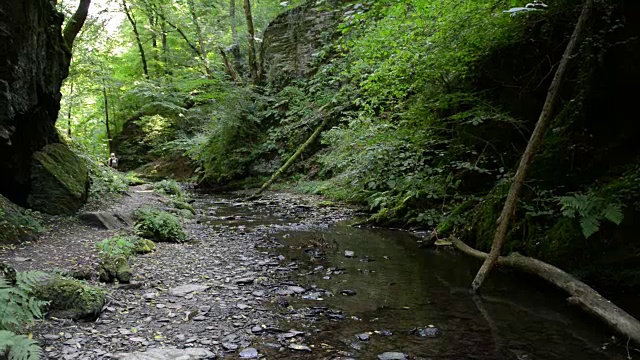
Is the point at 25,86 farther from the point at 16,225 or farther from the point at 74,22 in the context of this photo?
the point at 74,22

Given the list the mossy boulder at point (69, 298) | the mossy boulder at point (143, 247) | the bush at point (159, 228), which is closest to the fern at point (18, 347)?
the mossy boulder at point (69, 298)

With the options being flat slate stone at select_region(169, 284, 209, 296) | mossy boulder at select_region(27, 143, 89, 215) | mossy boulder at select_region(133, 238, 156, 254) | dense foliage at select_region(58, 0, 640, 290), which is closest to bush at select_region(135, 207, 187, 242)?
dense foliage at select_region(58, 0, 640, 290)

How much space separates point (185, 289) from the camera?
5.18 metres

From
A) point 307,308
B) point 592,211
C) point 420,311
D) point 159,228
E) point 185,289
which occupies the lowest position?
point 420,311

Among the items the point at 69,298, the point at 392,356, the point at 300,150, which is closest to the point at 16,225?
the point at 69,298

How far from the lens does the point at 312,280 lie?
227 inches

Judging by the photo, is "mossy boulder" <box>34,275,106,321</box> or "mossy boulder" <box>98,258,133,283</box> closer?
"mossy boulder" <box>34,275,106,321</box>

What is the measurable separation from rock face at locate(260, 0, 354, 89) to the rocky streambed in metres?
14.7

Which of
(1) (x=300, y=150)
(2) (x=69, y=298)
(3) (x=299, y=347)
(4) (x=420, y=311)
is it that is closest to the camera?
(3) (x=299, y=347)

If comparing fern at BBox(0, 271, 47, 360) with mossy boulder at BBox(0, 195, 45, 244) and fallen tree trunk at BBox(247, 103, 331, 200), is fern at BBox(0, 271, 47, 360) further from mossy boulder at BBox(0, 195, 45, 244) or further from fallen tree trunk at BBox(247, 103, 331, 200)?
fallen tree trunk at BBox(247, 103, 331, 200)

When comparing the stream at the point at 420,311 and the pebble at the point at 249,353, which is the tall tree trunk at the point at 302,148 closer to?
the stream at the point at 420,311

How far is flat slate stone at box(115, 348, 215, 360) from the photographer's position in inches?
131

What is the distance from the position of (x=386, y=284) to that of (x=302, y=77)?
54.8 feet

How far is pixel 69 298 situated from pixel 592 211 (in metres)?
5.74
